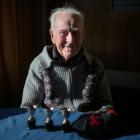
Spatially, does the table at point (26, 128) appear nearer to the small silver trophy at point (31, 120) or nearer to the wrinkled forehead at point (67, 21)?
the small silver trophy at point (31, 120)

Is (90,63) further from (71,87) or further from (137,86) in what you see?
(137,86)

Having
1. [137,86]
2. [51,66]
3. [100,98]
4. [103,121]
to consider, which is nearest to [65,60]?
[51,66]

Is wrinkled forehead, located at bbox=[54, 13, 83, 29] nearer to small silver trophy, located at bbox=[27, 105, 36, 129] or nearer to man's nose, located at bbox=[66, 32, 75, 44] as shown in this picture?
man's nose, located at bbox=[66, 32, 75, 44]

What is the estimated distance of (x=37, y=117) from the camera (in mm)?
1613

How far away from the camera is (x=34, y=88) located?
1.99 metres

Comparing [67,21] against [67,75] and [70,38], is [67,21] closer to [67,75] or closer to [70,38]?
[70,38]

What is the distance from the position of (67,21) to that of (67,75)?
0.32m

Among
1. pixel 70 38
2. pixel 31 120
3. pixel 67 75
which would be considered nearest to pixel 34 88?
pixel 67 75

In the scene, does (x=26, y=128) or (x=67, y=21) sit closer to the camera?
(x=26, y=128)

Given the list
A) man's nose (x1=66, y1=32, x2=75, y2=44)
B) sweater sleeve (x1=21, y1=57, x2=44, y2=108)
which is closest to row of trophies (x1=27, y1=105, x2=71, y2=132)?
sweater sleeve (x1=21, y1=57, x2=44, y2=108)

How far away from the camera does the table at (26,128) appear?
4.61ft

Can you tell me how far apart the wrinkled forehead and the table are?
57 centimetres

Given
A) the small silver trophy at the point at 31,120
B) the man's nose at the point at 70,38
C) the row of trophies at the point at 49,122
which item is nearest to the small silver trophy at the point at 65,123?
the row of trophies at the point at 49,122

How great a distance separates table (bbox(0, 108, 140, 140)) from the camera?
141 centimetres
